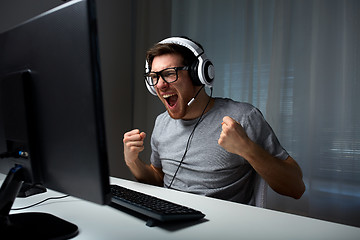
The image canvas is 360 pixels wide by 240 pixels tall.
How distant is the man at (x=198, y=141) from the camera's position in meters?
1.14

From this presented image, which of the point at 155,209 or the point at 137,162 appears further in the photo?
the point at 137,162

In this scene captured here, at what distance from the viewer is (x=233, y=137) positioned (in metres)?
0.97

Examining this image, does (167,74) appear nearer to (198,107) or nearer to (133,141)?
(198,107)

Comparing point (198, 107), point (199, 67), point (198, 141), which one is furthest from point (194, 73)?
point (198, 141)

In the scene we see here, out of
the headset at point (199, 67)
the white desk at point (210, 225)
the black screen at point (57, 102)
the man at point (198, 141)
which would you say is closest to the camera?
the black screen at point (57, 102)

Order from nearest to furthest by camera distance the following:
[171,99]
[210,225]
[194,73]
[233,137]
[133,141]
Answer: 1. [210,225]
2. [233,137]
3. [133,141]
4. [194,73]
5. [171,99]

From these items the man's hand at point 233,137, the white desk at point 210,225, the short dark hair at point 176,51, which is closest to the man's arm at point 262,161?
the man's hand at point 233,137

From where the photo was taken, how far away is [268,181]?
3.58 feet

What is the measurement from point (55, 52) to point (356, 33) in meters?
1.83

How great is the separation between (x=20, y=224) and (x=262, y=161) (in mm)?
776

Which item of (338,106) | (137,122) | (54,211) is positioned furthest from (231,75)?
(54,211)

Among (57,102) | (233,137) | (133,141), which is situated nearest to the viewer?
(57,102)

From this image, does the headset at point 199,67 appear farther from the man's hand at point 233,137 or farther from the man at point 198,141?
the man's hand at point 233,137

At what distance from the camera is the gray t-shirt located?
1.19m
